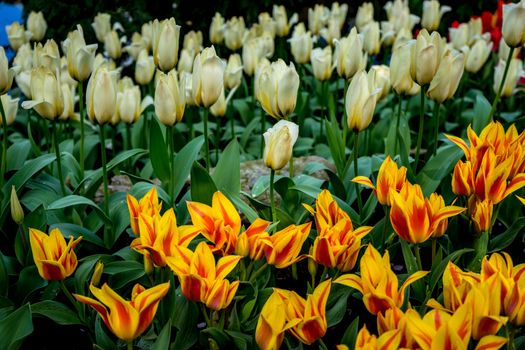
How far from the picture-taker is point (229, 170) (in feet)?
7.93

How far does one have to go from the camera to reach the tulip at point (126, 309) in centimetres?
139

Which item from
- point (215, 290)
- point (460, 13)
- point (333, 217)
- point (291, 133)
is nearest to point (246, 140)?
point (291, 133)

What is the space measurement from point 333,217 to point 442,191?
85cm

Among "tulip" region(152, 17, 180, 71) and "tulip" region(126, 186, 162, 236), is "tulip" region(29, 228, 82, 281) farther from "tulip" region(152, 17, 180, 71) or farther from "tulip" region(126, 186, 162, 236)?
"tulip" region(152, 17, 180, 71)

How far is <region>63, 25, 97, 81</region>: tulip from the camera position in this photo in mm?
2396

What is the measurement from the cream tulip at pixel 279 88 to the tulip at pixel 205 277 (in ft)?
2.78

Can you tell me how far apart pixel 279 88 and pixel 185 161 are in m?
0.55

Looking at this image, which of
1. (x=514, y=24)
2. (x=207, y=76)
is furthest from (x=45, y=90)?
(x=514, y=24)

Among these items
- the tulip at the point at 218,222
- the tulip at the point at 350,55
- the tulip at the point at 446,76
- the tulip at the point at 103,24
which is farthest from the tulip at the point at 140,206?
the tulip at the point at 103,24

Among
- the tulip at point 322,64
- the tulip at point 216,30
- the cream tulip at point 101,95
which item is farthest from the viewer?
the tulip at point 216,30

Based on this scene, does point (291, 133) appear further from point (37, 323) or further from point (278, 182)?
point (37, 323)

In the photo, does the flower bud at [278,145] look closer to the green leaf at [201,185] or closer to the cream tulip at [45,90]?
the green leaf at [201,185]

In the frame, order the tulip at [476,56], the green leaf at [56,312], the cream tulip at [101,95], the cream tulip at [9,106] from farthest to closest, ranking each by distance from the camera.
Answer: the tulip at [476,56] < the cream tulip at [9,106] < the cream tulip at [101,95] < the green leaf at [56,312]

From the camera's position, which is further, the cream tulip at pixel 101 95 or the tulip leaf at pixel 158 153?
the tulip leaf at pixel 158 153
